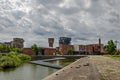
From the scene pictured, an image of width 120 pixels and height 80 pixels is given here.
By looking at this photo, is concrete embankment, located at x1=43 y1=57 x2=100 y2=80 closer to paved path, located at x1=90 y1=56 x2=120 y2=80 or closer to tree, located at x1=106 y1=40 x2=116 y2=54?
paved path, located at x1=90 y1=56 x2=120 y2=80

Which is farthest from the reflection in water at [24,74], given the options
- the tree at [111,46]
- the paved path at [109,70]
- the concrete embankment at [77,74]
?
the tree at [111,46]

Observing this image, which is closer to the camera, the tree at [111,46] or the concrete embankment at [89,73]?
the concrete embankment at [89,73]

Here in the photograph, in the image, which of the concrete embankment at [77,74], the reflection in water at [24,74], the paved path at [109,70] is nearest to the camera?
the paved path at [109,70]

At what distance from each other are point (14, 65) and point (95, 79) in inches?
2174

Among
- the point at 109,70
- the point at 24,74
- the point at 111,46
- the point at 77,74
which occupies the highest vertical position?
the point at 111,46

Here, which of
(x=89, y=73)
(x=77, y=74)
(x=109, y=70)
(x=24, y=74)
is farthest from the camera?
(x=24, y=74)

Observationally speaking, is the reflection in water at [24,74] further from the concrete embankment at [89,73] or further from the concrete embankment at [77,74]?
the concrete embankment at [77,74]

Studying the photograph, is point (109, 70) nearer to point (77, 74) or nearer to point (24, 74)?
point (77, 74)

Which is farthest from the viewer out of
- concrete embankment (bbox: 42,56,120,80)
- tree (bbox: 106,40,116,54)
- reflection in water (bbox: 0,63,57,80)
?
tree (bbox: 106,40,116,54)

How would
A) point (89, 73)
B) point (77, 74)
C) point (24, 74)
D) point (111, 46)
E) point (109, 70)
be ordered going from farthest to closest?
point (111, 46) → point (24, 74) → point (109, 70) → point (89, 73) → point (77, 74)

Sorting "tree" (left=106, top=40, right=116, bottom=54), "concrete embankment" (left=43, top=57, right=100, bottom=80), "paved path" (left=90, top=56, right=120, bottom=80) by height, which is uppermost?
"tree" (left=106, top=40, right=116, bottom=54)

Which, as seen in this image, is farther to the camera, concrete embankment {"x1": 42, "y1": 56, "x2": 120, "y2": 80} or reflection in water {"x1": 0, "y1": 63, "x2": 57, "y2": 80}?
reflection in water {"x1": 0, "y1": 63, "x2": 57, "y2": 80}

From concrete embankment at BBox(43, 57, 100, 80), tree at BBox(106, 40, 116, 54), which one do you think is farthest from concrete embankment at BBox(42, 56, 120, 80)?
tree at BBox(106, 40, 116, 54)

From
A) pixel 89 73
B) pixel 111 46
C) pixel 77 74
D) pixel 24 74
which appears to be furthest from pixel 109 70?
pixel 111 46
